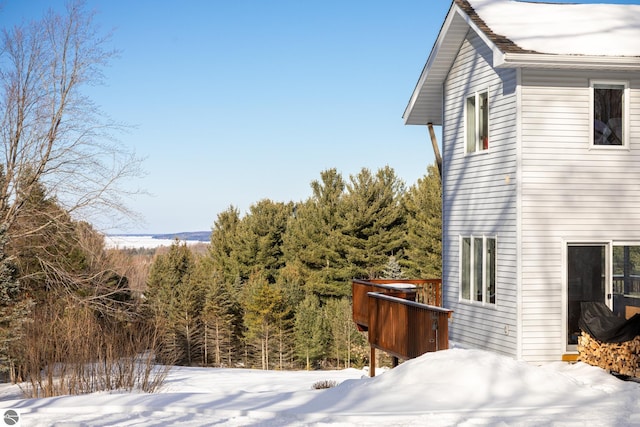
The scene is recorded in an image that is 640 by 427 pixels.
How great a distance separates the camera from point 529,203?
42.3ft

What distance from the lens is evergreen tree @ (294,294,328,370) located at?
150 feet

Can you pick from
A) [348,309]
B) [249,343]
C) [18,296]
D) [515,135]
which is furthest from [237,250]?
[515,135]

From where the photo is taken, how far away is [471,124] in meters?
15.1

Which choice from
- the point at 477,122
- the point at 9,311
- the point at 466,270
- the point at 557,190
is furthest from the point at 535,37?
the point at 9,311

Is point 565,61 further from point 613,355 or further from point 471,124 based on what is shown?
point 613,355

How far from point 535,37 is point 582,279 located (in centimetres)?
461

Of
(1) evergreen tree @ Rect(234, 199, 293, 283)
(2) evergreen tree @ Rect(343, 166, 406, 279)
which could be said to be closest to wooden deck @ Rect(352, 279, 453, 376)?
(2) evergreen tree @ Rect(343, 166, 406, 279)

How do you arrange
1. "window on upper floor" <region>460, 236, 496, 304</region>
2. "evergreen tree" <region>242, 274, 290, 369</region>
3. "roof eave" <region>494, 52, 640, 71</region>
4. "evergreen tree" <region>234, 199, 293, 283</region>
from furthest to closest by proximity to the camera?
"evergreen tree" <region>234, 199, 293, 283</region>
"evergreen tree" <region>242, 274, 290, 369</region>
"window on upper floor" <region>460, 236, 496, 304</region>
"roof eave" <region>494, 52, 640, 71</region>

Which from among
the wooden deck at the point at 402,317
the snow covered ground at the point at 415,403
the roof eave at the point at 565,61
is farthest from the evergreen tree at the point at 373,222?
the snow covered ground at the point at 415,403

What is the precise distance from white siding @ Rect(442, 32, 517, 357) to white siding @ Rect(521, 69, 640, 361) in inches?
11.2

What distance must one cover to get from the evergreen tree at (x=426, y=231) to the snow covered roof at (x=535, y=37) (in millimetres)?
25327

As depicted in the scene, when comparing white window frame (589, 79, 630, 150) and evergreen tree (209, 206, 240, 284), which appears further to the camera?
evergreen tree (209, 206, 240, 284)

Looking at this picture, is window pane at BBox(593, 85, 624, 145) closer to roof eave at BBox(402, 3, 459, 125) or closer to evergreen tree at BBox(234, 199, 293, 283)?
roof eave at BBox(402, 3, 459, 125)

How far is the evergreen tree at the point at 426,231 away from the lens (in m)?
42.7
